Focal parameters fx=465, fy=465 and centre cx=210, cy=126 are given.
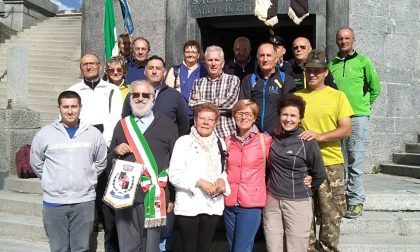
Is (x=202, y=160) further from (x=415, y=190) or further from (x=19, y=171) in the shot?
(x=19, y=171)

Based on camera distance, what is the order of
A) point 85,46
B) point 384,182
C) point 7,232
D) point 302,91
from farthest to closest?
point 85,46 → point 384,182 → point 7,232 → point 302,91

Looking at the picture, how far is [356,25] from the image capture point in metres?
7.81

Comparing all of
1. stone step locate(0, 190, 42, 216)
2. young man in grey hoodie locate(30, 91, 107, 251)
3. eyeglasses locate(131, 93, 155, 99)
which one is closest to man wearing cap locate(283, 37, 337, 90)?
eyeglasses locate(131, 93, 155, 99)

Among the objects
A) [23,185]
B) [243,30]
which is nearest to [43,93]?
[23,185]

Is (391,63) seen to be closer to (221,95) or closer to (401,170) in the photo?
(401,170)

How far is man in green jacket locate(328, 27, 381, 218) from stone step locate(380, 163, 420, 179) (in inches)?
103

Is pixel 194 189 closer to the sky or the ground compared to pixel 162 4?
closer to the ground

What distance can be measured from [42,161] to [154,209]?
1066 mm

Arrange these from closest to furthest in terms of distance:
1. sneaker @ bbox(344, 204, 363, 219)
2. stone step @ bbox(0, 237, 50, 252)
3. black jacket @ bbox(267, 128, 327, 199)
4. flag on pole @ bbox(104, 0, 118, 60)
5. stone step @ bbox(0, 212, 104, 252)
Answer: black jacket @ bbox(267, 128, 327, 199), sneaker @ bbox(344, 204, 363, 219), stone step @ bbox(0, 237, 50, 252), stone step @ bbox(0, 212, 104, 252), flag on pole @ bbox(104, 0, 118, 60)

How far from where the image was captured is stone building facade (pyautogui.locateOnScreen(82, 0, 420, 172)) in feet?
25.2

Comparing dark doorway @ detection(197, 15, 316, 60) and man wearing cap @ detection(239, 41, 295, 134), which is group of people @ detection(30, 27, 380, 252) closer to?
man wearing cap @ detection(239, 41, 295, 134)

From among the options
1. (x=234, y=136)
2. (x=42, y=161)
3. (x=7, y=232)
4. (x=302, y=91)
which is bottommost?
(x=7, y=232)

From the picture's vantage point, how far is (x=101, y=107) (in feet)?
15.1

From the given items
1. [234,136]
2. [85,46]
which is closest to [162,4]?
[85,46]
